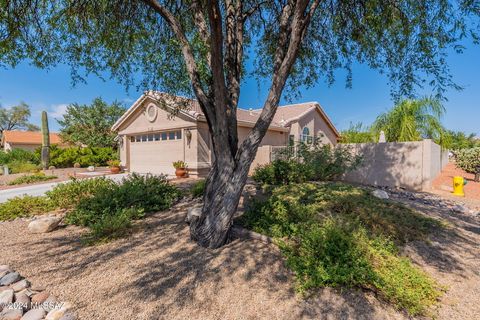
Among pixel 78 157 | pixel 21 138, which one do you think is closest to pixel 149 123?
pixel 78 157

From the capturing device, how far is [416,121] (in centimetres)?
1554

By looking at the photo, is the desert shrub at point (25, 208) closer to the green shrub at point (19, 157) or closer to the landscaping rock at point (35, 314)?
the landscaping rock at point (35, 314)

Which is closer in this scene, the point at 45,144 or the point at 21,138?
the point at 45,144

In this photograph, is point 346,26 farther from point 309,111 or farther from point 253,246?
point 309,111

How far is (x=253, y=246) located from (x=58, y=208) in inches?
→ 226

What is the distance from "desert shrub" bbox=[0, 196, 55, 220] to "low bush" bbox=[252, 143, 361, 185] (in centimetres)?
641

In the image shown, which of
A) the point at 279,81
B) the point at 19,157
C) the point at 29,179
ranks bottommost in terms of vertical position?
the point at 29,179

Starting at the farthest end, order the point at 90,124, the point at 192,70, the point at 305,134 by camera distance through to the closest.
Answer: the point at 90,124 → the point at 305,134 → the point at 192,70

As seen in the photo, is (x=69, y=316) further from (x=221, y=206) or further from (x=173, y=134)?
(x=173, y=134)

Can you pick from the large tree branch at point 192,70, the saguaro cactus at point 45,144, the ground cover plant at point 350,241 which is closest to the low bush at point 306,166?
the ground cover plant at point 350,241

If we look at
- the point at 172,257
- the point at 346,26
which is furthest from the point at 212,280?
the point at 346,26

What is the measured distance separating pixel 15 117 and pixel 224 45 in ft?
186

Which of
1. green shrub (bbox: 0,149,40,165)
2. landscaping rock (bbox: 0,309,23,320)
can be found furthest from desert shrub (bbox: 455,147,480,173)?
green shrub (bbox: 0,149,40,165)

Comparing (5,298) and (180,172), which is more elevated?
(180,172)
